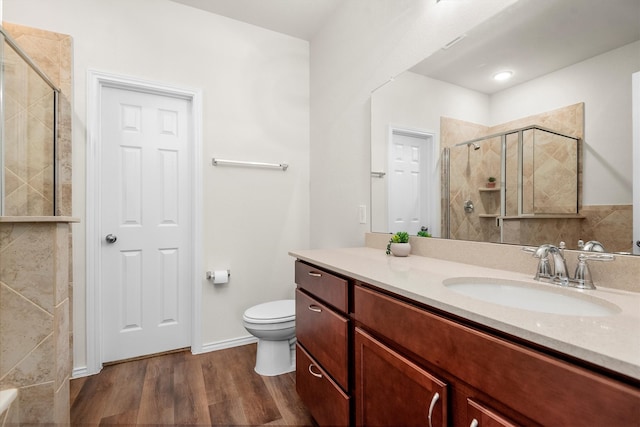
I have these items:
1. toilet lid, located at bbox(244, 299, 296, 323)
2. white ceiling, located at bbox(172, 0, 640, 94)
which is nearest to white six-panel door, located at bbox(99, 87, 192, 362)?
toilet lid, located at bbox(244, 299, 296, 323)

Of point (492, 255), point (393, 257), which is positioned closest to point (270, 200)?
point (393, 257)

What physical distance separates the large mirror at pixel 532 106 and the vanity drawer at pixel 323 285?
0.62 meters

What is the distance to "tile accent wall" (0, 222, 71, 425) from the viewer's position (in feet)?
3.87

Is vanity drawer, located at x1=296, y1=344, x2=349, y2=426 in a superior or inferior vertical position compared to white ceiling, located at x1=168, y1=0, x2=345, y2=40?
inferior

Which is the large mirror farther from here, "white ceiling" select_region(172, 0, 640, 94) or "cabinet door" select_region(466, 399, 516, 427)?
"cabinet door" select_region(466, 399, 516, 427)

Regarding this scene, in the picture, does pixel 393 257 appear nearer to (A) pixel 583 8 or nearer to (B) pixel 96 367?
(A) pixel 583 8

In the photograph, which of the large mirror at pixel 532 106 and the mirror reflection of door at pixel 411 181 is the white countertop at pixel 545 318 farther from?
the mirror reflection of door at pixel 411 181

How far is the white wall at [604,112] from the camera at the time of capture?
89cm

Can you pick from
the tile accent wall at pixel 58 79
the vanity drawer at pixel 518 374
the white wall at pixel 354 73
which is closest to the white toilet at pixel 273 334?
the white wall at pixel 354 73

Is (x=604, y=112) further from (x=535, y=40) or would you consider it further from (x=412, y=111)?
(x=412, y=111)

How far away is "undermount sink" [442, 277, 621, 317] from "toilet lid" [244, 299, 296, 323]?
1.22 m

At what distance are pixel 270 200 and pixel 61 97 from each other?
4.99 ft

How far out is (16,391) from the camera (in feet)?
3.84

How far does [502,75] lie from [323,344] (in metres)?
1.35
